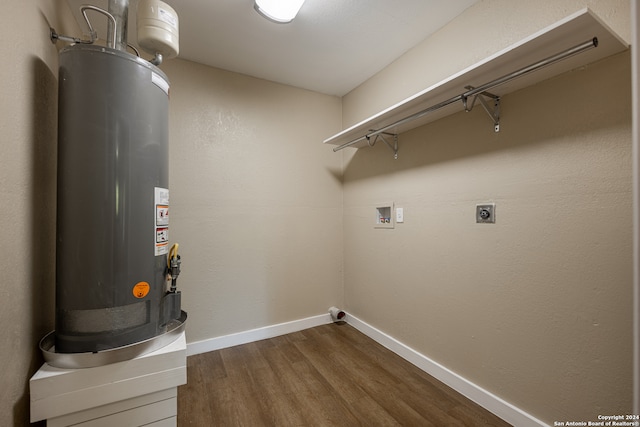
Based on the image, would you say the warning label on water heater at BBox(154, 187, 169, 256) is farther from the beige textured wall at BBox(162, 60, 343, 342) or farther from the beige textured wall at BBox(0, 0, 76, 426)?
the beige textured wall at BBox(162, 60, 343, 342)

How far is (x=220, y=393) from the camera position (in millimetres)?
1757

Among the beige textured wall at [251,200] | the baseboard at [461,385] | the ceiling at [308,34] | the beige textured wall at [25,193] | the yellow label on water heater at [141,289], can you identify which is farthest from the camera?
the beige textured wall at [251,200]

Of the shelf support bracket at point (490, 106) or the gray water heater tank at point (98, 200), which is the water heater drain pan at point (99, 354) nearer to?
the gray water heater tank at point (98, 200)

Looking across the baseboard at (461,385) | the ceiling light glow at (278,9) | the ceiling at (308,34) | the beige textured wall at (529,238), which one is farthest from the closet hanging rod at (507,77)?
the baseboard at (461,385)

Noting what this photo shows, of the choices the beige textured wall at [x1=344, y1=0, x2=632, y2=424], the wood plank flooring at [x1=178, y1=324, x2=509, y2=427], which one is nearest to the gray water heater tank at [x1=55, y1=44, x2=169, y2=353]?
the wood plank flooring at [x1=178, y1=324, x2=509, y2=427]

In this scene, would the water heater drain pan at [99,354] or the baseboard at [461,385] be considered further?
the baseboard at [461,385]

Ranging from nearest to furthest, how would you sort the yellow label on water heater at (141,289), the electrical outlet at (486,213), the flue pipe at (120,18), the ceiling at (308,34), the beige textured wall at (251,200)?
the yellow label on water heater at (141,289), the flue pipe at (120,18), the electrical outlet at (486,213), the ceiling at (308,34), the beige textured wall at (251,200)

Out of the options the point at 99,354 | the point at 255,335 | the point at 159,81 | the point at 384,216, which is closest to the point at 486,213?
the point at 384,216

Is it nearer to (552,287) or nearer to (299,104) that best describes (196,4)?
(299,104)

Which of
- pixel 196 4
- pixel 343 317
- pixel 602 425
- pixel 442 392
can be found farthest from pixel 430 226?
pixel 196 4

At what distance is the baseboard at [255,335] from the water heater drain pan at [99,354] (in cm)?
126

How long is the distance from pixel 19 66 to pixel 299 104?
80.7 inches

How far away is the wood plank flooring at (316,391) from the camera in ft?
5.02

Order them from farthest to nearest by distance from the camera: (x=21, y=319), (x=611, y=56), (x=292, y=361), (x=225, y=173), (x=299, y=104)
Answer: (x=299, y=104)
(x=225, y=173)
(x=292, y=361)
(x=611, y=56)
(x=21, y=319)
